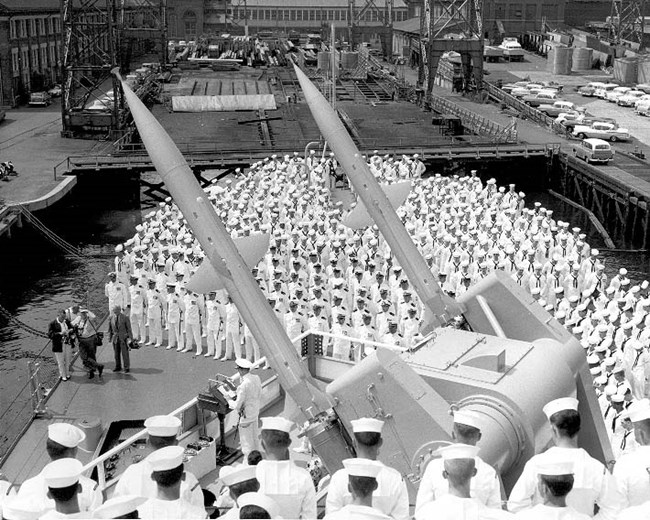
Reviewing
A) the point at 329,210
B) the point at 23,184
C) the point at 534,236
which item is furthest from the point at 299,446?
the point at 23,184

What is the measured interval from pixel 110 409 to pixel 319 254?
687cm

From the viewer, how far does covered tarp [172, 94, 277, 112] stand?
176ft

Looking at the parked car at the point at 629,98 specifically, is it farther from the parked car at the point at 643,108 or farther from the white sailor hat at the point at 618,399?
the white sailor hat at the point at 618,399

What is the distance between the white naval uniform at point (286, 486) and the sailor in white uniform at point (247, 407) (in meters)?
4.97

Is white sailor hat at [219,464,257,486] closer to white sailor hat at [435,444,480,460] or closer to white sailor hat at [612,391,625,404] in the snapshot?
white sailor hat at [435,444,480,460]

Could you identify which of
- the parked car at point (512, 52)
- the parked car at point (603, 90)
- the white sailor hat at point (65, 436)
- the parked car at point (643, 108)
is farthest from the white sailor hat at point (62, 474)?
the parked car at point (512, 52)

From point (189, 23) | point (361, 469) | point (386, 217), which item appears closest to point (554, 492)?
point (361, 469)

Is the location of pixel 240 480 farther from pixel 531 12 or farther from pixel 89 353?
pixel 531 12

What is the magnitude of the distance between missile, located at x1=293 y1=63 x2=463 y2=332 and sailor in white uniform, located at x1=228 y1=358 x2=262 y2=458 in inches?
88.8

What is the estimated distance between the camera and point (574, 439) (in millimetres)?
6793

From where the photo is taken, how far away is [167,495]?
A: 630 cm

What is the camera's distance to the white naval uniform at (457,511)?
5855 mm

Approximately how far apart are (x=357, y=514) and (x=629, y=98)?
5999 cm

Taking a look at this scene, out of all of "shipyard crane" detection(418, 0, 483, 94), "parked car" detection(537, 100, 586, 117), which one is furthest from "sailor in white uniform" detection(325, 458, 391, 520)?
"shipyard crane" detection(418, 0, 483, 94)
